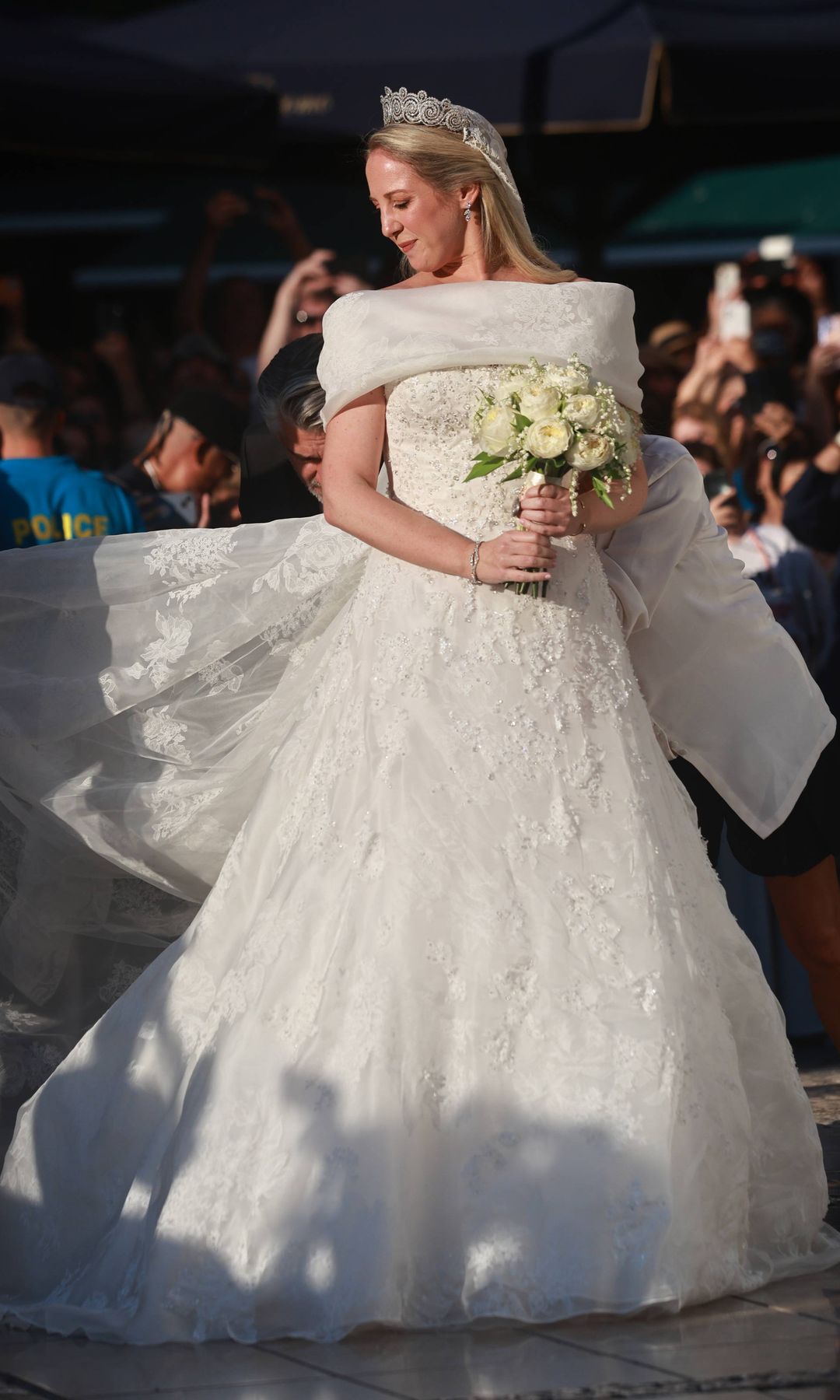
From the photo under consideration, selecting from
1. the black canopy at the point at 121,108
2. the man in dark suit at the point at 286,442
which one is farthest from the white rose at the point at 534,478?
the black canopy at the point at 121,108

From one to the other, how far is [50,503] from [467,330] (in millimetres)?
2597

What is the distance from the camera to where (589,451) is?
3854 mm

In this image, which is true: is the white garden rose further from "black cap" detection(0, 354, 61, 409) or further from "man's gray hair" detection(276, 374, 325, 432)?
"black cap" detection(0, 354, 61, 409)

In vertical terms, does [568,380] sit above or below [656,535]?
above

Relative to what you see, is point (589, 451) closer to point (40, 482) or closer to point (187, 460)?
point (40, 482)

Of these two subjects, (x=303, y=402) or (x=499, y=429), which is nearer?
(x=499, y=429)

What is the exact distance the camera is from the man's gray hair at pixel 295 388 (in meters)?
5.29

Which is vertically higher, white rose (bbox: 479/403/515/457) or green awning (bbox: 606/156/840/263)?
white rose (bbox: 479/403/515/457)

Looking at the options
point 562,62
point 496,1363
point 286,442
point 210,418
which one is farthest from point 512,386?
point 562,62

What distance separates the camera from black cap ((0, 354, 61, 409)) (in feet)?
21.5


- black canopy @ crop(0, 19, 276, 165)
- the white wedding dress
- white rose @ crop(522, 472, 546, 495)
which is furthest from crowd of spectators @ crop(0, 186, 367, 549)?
white rose @ crop(522, 472, 546, 495)

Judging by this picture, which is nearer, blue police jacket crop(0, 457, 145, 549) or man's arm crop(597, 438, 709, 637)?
man's arm crop(597, 438, 709, 637)

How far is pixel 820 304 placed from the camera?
1046 cm

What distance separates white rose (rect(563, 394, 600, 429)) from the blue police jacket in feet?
8.73
